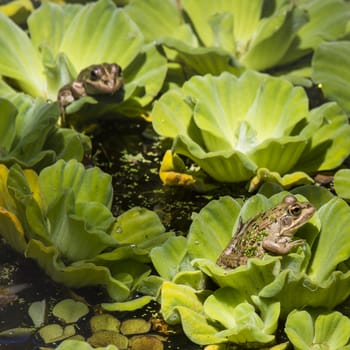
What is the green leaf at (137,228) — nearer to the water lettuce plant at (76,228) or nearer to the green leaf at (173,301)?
the water lettuce plant at (76,228)

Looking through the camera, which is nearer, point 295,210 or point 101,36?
point 295,210

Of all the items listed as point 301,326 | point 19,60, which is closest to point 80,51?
point 19,60

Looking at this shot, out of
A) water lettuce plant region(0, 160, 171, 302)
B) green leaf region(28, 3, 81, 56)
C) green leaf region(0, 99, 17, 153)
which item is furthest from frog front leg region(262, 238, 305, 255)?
green leaf region(28, 3, 81, 56)

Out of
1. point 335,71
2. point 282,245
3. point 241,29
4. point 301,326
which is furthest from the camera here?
point 241,29

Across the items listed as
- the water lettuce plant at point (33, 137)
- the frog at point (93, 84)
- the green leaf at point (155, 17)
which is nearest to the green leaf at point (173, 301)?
the water lettuce plant at point (33, 137)

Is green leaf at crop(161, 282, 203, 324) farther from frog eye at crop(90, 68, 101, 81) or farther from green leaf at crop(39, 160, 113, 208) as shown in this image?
frog eye at crop(90, 68, 101, 81)

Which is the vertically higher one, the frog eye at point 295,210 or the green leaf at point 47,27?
the green leaf at point 47,27

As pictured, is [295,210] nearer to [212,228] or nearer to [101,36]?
[212,228]
